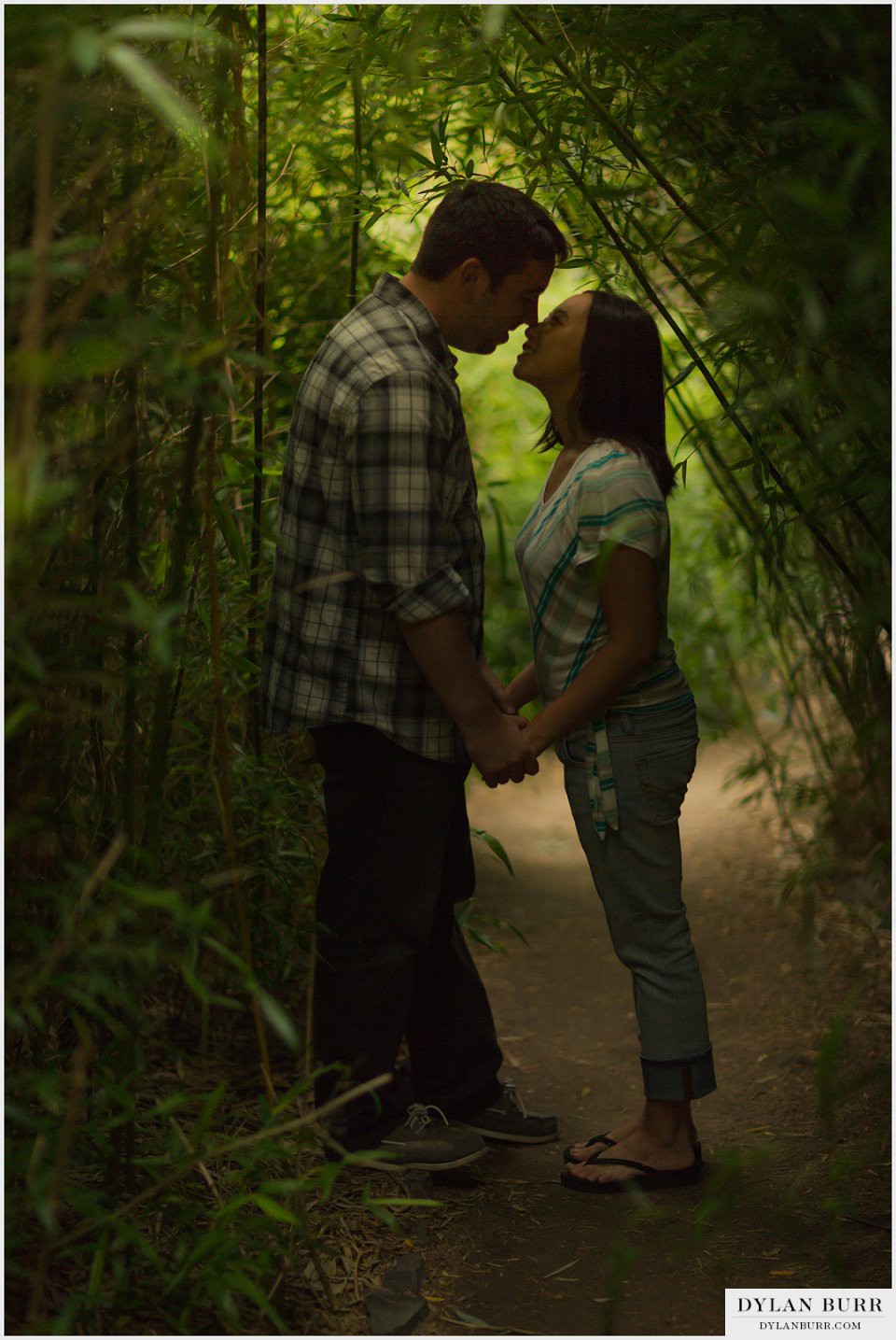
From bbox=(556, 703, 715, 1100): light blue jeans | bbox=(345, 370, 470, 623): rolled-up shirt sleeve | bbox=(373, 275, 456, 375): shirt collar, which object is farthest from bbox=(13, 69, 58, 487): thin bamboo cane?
bbox=(556, 703, 715, 1100): light blue jeans

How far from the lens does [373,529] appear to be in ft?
6.50

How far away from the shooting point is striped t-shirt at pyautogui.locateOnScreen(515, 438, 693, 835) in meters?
2.06

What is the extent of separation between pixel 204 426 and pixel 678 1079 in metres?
1.35

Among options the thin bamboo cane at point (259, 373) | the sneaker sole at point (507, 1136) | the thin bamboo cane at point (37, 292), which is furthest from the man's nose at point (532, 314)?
the sneaker sole at point (507, 1136)

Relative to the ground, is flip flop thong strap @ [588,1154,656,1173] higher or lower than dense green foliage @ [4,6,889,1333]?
lower

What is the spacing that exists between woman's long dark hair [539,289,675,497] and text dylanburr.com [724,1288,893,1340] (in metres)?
1.23

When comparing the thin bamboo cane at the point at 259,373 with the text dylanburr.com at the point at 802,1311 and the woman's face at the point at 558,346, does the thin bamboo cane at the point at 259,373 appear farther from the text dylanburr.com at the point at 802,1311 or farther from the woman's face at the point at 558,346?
the text dylanburr.com at the point at 802,1311

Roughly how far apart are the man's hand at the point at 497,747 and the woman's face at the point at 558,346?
1.86 ft

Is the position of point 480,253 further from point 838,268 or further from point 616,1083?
point 616,1083

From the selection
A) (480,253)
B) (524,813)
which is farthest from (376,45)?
(524,813)

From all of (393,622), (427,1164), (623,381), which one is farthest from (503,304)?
(427,1164)

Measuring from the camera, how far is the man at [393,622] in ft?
6.48

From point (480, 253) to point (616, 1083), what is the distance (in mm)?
1769

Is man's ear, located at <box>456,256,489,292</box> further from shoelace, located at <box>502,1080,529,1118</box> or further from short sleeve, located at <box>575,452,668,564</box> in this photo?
shoelace, located at <box>502,1080,529,1118</box>
